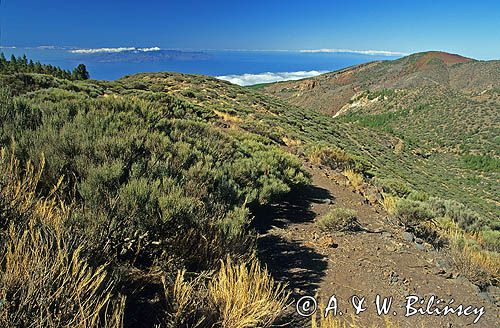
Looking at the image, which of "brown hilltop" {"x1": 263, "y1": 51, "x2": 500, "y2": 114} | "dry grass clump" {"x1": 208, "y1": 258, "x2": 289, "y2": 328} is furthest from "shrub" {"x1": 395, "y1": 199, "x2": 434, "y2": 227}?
"brown hilltop" {"x1": 263, "y1": 51, "x2": 500, "y2": 114}

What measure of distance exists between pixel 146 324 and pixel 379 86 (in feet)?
286

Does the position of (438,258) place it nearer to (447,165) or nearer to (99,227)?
(99,227)

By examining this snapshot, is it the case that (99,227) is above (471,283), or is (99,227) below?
above

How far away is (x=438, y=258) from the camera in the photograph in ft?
16.3

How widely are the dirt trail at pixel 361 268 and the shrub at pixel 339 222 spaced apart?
5.7 inches

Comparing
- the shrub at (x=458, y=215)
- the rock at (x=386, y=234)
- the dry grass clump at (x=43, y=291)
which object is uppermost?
the dry grass clump at (x=43, y=291)

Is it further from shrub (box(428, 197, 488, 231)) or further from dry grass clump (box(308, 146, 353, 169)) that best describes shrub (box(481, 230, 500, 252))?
dry grass clump (box(308, 146, 353, 169))

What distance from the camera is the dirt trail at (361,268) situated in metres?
3.56

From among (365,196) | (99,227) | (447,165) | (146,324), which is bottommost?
(447,165)

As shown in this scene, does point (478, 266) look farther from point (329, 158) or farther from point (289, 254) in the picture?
point (329, 158)

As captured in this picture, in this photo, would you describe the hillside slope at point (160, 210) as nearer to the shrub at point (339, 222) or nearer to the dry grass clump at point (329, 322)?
the shrub at point (339, 222)

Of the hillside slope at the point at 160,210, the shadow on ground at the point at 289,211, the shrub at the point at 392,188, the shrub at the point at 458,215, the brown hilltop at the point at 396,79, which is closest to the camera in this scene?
the hillside slope at the point at 160,210

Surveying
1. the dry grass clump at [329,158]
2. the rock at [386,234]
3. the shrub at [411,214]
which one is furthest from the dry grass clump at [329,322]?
the dry grass clump at [329,158]

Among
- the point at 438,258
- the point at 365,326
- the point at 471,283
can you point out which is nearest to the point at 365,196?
the point at 438,258
